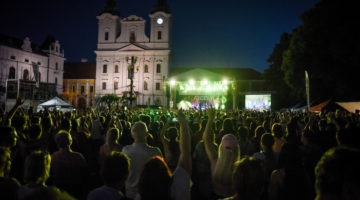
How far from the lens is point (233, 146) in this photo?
3447mm

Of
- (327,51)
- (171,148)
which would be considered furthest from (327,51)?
(171,148)

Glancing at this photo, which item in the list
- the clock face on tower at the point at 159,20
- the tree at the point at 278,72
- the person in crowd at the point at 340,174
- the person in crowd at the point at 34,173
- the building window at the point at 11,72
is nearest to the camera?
the person in crowd at the point at 340,174

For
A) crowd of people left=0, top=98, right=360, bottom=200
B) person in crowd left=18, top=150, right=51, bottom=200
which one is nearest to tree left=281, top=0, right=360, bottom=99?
crowd of people left=0, top=98, right=360, bottom=200

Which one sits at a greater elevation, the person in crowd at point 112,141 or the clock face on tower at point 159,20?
the clock face on tower at point 159,20

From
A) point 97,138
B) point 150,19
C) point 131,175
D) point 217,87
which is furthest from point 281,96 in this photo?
point 131,175

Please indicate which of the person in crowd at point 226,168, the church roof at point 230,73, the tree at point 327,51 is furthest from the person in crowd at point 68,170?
the church roof at point 230,73

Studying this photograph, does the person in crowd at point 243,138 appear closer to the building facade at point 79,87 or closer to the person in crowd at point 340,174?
the person in crowd at point 340,174

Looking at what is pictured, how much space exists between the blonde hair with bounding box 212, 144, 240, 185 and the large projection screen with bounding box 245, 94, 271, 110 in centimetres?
3992

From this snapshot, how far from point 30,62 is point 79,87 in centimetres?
1462

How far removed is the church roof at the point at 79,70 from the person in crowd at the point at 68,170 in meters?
64.1

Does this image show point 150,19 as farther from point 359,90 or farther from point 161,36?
point 359,90

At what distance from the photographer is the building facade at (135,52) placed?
5712 cm

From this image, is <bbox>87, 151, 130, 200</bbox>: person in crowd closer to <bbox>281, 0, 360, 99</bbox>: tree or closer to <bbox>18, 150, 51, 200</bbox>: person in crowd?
<bbox>18, 150, 51, 200</bbox>: person in crowd

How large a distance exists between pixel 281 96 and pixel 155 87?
2744cm
